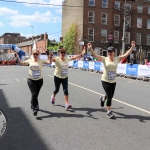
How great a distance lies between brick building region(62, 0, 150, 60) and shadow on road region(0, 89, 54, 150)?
3786cm

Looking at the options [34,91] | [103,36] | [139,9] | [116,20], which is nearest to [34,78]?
[34,91]

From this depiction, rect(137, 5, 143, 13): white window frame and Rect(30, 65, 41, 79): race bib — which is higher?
Rect(137, 5, 143, 13): white window frame

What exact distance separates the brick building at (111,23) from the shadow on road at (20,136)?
3786cm

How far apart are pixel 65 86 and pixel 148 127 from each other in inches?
109

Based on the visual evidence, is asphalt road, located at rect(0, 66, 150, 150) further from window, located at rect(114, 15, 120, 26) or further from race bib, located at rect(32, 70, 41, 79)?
window, located at rect(114, 15, 120, 26)

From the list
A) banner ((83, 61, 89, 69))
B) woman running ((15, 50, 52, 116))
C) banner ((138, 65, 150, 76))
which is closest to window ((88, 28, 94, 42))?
banner ((83, 61, 89, 69))

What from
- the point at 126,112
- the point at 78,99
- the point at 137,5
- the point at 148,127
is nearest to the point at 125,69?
the point at 78,99

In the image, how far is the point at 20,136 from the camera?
4.91 meters

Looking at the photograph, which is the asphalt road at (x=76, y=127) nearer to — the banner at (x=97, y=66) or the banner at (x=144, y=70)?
the banner at (x=144, y=70)

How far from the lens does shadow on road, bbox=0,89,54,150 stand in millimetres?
4391

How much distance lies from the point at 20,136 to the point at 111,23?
140 feet

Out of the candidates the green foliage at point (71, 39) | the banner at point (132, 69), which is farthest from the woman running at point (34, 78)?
the green foliage at point (71, 39)

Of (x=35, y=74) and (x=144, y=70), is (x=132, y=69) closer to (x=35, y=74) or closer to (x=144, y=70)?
(x=144, y=70)

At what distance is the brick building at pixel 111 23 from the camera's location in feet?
145
